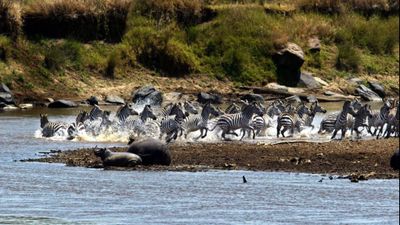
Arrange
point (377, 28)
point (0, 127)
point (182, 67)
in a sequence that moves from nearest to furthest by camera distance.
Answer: point (0, 127), point (182, 67), point (377, 28)

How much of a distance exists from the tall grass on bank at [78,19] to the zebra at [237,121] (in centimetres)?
1828

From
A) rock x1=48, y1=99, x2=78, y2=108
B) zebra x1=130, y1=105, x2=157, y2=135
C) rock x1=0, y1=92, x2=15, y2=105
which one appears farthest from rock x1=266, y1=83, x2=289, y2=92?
zebra x1=130, y1=105, x2=157, y2=135

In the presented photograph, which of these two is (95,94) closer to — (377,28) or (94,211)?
(377,28)

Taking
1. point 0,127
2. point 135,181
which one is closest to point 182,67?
point 0,127

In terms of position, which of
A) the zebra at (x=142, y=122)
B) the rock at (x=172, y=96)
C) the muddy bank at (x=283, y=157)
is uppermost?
the muddy bank at (x=283, y=157)

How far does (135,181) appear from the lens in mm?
21969

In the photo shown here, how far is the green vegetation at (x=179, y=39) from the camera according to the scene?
46250mm

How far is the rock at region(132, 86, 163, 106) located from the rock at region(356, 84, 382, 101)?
8891 millimetres

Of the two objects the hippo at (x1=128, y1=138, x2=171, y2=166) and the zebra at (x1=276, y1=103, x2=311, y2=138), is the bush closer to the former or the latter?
the zebra at (x1=276, y1=103, x2=311, y2=138)

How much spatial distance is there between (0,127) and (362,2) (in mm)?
26058

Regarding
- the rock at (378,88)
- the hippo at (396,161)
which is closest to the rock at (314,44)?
the rock at (378,88)

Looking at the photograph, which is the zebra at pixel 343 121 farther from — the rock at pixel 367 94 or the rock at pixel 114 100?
the rock at pixel 367 94

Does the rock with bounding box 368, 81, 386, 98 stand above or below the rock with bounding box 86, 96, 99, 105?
below

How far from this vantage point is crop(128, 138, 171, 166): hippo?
2355 cm
